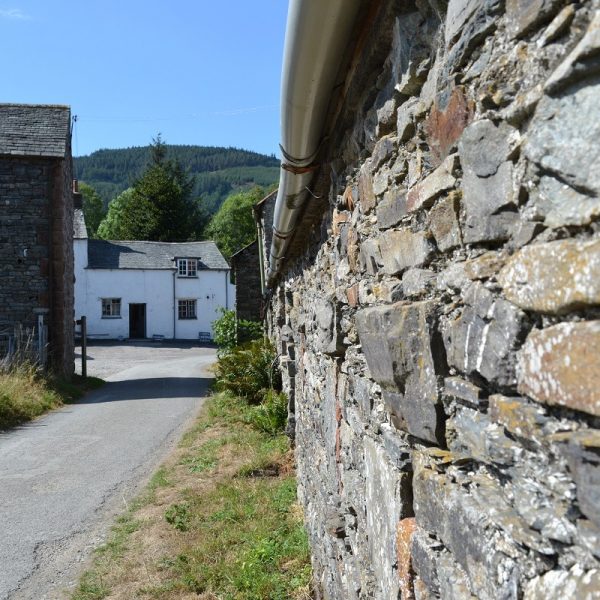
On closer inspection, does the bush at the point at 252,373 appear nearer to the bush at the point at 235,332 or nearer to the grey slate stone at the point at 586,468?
the bush at the point at 235,332

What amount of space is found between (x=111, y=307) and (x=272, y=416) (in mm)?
29838

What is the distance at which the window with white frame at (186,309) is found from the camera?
128 ft

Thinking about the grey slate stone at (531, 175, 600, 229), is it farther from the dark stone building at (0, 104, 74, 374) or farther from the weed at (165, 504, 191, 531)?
Result: the dark stone building at (0, 104, 74, 374)

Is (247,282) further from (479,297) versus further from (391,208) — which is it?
(479,297)

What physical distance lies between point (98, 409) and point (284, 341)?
17.7ft

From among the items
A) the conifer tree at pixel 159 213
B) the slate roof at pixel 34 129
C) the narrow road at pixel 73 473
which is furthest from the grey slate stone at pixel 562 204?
the conifer tree at pixel 159 213

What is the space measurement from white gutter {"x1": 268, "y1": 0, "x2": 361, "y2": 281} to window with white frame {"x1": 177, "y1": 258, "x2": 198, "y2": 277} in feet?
117

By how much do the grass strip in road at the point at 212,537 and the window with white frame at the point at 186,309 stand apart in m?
30.7

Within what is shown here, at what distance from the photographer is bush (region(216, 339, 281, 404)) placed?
12.5m

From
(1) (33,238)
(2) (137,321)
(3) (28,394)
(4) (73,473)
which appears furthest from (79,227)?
(4) (73,473)

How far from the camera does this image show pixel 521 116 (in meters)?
1.27

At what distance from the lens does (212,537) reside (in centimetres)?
565

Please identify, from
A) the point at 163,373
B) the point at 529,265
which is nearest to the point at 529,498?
the point at 529,265

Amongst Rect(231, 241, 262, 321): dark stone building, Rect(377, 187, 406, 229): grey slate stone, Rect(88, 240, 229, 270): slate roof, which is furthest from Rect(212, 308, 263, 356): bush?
Rect(88, 240, 229, 270): slate roof
